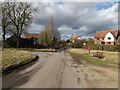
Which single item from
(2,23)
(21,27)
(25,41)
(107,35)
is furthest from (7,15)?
(107,35)

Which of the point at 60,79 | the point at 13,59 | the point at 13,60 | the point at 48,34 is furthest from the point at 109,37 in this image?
the point at 60,79

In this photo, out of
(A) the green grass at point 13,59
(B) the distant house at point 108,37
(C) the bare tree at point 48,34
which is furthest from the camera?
(B) the distant house at point 108,37

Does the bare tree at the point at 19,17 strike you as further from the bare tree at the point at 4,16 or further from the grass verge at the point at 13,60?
the grass verge at the point at 13,60

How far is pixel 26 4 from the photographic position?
97.6 feet

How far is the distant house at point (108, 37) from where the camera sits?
46219mm

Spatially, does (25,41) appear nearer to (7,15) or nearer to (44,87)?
(7,15)

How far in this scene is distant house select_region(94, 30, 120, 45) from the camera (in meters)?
46.2

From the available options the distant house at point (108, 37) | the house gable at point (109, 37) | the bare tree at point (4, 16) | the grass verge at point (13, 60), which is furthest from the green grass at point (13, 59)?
the house gable at point (109, 37)

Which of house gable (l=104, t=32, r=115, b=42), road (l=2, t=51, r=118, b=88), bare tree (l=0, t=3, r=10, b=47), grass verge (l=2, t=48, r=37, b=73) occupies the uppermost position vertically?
bare tree (l=0, t=3, r=10, b=47)

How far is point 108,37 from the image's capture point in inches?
1885

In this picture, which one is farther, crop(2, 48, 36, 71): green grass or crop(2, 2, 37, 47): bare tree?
crop(2, 2, 37, 47): bare tree

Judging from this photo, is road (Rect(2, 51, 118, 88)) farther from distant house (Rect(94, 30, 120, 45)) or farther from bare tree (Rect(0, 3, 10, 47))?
distant house (Rect(94, 30, 120, 45))

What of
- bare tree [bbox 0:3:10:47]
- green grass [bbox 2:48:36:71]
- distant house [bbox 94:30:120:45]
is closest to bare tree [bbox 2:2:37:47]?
bare tree [bbox 0:3:10:47]

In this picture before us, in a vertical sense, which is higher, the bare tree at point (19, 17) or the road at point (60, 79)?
the bare tree at point (19, 17)
